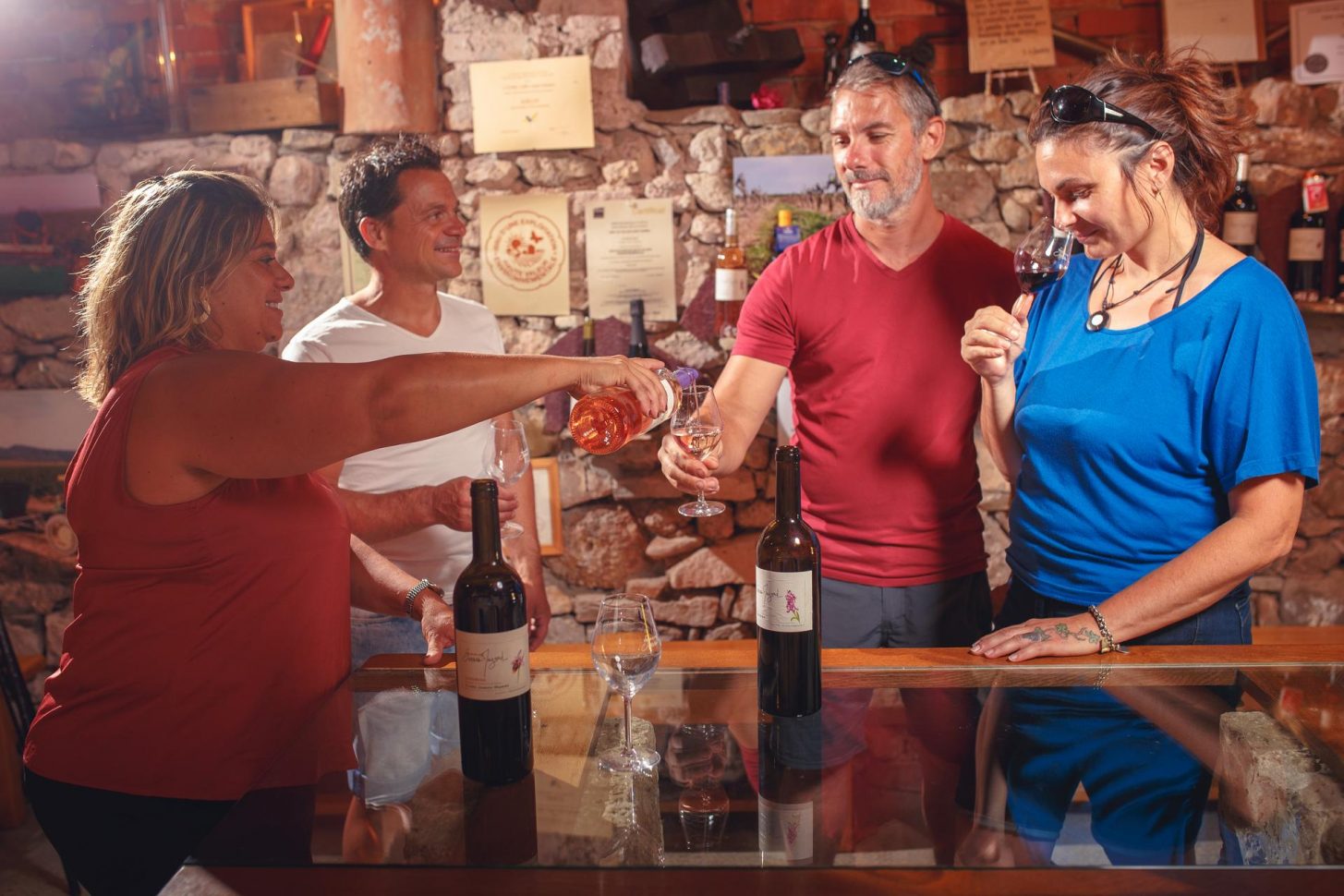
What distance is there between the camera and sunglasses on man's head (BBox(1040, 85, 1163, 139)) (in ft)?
5.57

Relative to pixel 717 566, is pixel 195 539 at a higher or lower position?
higher

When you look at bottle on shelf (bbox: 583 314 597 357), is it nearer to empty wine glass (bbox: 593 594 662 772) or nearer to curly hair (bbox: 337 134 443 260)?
curly hair (bbox: 337 134 443 260)

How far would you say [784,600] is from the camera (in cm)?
129

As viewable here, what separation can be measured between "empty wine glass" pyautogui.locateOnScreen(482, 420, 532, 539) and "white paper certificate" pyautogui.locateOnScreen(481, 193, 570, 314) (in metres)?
1.81

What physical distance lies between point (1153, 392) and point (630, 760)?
1082mm

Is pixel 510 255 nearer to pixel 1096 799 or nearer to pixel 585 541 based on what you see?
pixel 585 541

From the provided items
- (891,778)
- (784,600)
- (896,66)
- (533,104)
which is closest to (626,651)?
(784,600)

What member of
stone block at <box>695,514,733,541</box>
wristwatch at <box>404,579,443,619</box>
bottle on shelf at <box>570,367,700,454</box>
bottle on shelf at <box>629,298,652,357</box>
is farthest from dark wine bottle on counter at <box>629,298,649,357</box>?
wristwatch at <box>404,579,443,619</box>

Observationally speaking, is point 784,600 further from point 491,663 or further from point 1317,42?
point 1317,42

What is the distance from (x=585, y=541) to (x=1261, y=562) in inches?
91.4

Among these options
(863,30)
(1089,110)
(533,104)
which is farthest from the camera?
(533,104)

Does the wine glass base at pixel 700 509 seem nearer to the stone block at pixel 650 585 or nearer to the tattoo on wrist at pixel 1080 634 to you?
the tattoo on wrist at pixel 1080 634

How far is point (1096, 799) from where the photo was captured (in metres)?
1.13

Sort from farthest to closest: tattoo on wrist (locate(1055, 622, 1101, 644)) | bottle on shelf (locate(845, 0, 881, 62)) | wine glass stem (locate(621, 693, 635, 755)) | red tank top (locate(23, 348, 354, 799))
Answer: bottle on shelf (locate(845, 0, 881, 62)) < tattoo on wrist (locate(1055, 622, 1101, 644)) < red tank top (locate(23, 348, 354, 799)) < wine glass stem (locate(621, 693, 635, 755))
